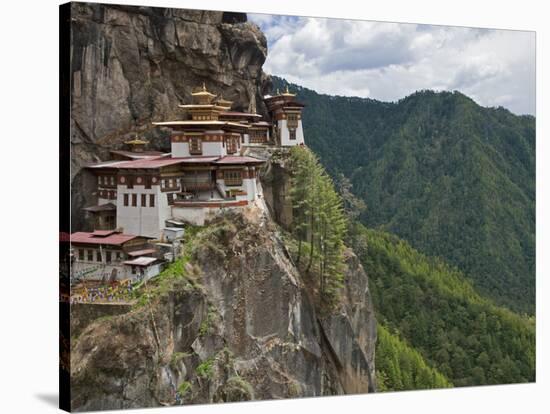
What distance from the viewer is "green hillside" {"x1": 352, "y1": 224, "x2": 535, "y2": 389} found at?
19.0 meters

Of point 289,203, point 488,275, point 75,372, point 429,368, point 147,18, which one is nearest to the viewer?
point 75,372

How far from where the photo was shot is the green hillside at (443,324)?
19.0m

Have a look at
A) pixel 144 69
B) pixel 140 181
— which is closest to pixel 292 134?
pixel 144 69

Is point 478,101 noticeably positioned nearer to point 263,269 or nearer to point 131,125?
point 263,269

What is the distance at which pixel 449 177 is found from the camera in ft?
72.5

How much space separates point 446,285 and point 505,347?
2073mm

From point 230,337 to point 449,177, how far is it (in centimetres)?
791

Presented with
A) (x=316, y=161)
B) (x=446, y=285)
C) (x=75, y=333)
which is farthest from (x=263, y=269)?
(x=446, y=285)

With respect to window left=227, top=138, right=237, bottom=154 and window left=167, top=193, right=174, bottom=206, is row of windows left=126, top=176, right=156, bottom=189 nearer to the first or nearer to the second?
window left=167, top=193, right=174, bottom=206

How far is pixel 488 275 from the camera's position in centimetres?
2109

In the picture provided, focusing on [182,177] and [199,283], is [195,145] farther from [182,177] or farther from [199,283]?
[199,283]

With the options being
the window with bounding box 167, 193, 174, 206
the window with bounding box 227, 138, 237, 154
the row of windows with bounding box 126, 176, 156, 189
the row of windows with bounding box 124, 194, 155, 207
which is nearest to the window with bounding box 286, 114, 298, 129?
the window with bounding box 227, 138, 237, 154

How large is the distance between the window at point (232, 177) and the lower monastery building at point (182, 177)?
0.05 feet

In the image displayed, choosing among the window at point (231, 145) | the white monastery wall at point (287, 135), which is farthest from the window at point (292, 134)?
the window at point (231, 145)
